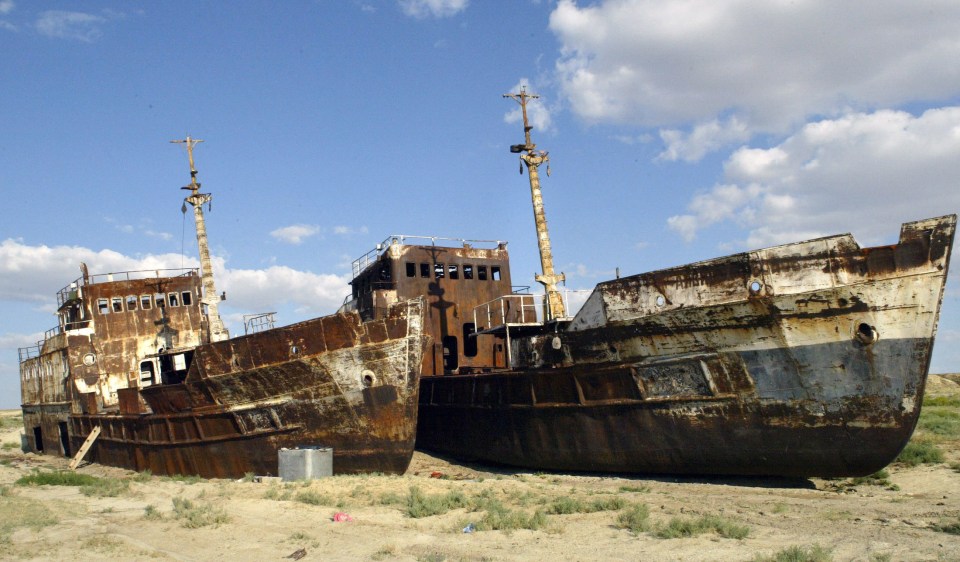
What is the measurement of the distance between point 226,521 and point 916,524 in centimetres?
875

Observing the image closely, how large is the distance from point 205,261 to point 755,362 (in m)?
13.5

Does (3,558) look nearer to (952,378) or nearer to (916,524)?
(916,524)

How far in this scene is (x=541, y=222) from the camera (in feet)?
58.0

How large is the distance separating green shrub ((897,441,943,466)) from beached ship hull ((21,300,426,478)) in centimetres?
934

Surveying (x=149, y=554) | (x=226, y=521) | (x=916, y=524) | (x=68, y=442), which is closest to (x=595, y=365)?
(x=916, y=524)

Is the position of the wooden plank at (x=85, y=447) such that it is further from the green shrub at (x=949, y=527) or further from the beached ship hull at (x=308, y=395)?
the green shrub at (x=949, y=527)

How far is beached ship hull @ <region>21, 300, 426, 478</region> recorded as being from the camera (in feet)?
46.4

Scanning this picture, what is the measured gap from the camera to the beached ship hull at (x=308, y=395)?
1414 cm

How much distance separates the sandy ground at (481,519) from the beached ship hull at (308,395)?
115cm

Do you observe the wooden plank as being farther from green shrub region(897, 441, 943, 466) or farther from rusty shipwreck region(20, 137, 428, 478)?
green shrub region(897, 441, 943, 466)

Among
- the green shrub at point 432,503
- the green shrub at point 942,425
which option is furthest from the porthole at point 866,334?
the green shrub at point 942,425

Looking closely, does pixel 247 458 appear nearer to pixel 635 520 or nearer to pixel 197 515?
pixel 197 515

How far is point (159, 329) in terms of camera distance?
69.3 ft

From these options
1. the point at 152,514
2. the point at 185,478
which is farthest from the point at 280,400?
the point at 152,514
